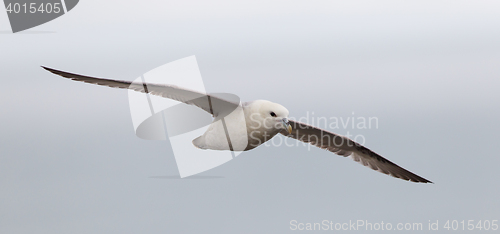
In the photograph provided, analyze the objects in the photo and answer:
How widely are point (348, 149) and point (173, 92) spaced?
498 centimetres

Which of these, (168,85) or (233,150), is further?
(233,150)

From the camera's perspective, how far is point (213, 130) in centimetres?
1028

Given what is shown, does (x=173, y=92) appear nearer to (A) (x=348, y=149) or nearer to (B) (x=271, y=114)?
(B) (x=271, y=114)

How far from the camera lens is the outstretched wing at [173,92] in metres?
8.90

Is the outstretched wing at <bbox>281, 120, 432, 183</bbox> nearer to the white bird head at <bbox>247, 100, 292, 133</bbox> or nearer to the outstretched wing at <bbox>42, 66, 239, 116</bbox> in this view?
the white bird head at <bbox>247, 100, 292, 133</bbox>

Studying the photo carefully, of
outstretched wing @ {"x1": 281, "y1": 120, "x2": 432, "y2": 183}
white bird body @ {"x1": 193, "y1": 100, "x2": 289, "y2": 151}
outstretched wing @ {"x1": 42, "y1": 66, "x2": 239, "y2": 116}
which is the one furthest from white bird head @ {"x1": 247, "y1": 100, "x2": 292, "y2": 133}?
outstretched wing @ {"x1": 281, "y1": 120, "x2": 432, "y2": 183}

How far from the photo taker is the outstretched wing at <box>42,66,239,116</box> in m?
8.90

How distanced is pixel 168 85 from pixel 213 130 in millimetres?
1797

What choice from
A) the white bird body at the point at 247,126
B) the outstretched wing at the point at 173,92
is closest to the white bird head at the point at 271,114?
the white bird body at the point at 247,126

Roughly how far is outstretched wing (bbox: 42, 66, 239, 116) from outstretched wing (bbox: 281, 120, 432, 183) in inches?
89.5

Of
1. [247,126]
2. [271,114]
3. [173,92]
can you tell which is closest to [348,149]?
[271,114]

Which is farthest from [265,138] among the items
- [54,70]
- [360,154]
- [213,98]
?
[54,70]

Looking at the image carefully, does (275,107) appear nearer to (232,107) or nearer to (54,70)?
(232,107)

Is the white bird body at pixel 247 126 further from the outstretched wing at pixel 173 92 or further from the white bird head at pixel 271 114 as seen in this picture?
the outstretched wing at pixel 173 92
